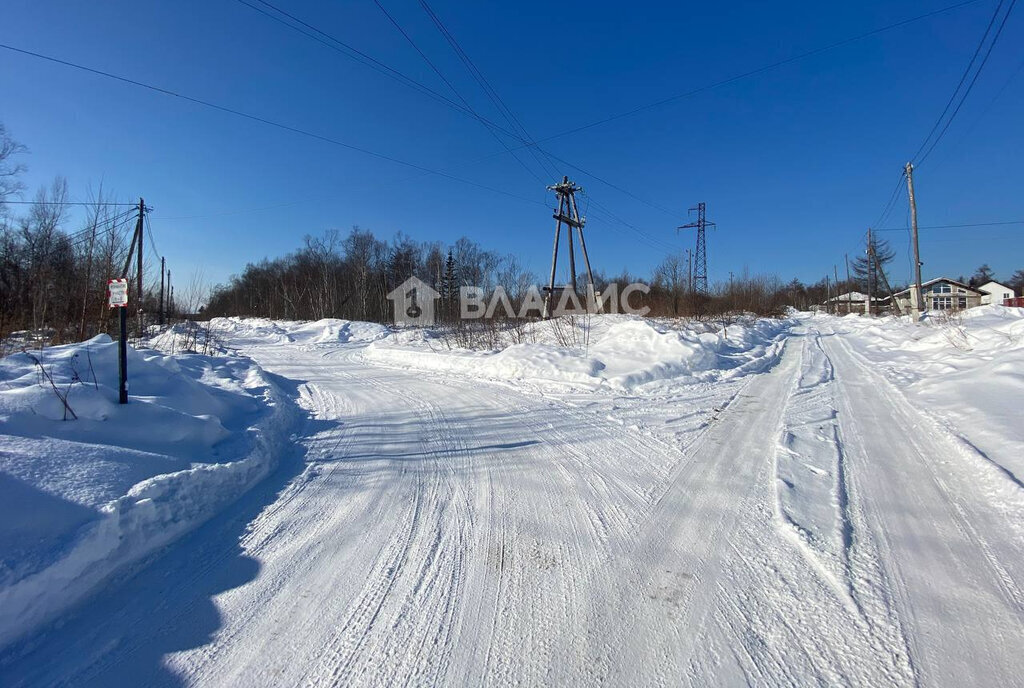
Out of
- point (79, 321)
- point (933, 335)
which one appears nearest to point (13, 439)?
point (79, 321)

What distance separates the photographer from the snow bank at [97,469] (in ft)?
8.05

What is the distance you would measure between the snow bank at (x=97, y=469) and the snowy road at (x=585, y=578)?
0.22m

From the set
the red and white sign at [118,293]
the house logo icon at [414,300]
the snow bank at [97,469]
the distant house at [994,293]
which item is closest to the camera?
the snow bank at [97,469]

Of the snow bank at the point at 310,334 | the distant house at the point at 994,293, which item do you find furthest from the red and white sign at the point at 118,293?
the distant house at the point at 994,293

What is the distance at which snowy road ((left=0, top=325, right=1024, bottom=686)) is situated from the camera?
198 centimetres

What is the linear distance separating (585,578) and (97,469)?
12.6 feet

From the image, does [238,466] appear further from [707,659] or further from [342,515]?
[707,659]

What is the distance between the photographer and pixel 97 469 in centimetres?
336

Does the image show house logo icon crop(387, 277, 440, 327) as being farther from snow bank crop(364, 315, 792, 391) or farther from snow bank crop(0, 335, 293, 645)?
snow bank crop(0, 335, 293, 645)

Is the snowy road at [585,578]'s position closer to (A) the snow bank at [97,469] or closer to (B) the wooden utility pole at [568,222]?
(A) the snow bank at [97,469]

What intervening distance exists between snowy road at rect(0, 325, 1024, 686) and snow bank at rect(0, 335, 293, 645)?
22cm

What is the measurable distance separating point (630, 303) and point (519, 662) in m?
28.9

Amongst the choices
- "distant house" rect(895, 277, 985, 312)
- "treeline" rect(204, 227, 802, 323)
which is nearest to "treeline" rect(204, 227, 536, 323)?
"treeline" rect(204, 227, 802, 323)

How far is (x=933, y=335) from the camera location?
52.4 feet
